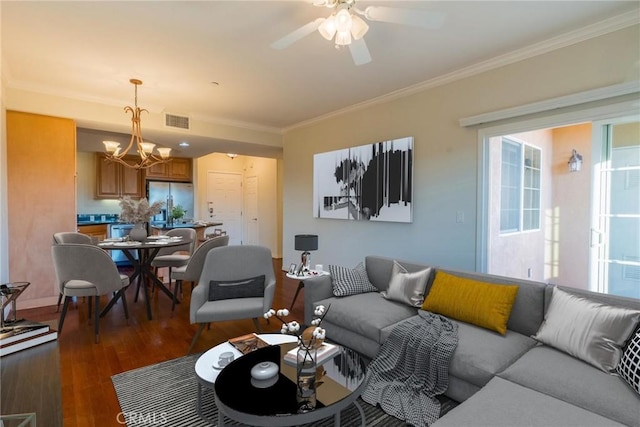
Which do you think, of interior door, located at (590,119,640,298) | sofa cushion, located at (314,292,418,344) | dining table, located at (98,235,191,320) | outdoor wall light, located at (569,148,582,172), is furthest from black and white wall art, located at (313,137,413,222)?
outdoor wall light, located at (569,148,582,172)

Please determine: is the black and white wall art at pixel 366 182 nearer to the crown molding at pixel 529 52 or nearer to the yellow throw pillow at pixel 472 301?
the crown molding at pixel 529 52

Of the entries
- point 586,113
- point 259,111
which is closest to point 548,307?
point 586,113

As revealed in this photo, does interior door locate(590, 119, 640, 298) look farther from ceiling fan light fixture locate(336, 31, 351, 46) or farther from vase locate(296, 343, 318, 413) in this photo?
vase locate(296, 343, 318, 413)

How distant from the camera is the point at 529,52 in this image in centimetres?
289

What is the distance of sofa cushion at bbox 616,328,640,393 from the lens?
1.50m

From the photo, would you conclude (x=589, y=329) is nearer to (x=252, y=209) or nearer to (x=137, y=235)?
(x=137, y=235)

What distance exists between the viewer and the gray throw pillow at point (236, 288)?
2.95 meters

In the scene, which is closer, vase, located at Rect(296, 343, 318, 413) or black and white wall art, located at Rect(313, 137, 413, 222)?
vase, located at Rect(296, 343, 318, 413)

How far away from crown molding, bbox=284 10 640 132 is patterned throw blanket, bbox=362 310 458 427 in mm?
2505

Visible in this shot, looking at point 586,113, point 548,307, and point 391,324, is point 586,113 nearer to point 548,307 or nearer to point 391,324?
point 548,307

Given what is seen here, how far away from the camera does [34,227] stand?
393cm

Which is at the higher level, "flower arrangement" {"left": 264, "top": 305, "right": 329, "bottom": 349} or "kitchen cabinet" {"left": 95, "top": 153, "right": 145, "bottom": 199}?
"kitchen cabinet" {"left": 95, "top": 153, "right": 145, "bottom": 199}

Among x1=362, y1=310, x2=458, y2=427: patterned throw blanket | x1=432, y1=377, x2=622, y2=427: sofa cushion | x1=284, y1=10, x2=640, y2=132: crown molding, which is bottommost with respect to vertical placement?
x1=362, y1=310, x2=458, y2=427: patterned throw blanket

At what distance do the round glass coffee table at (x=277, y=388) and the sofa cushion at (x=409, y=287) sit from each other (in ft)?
3.01
